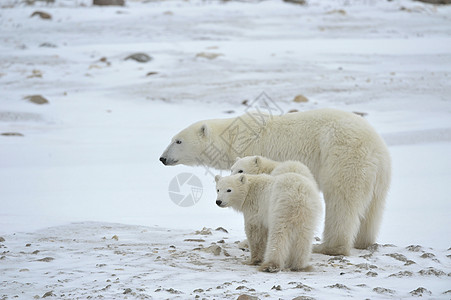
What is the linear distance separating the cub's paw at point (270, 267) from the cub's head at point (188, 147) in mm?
2186

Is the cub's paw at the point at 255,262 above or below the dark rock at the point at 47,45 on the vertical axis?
below

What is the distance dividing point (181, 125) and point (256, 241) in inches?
294

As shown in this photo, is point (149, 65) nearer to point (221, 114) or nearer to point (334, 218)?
point (221, 114)

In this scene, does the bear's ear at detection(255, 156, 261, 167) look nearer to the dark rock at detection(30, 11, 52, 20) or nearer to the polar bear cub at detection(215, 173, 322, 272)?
the polar bear cub at detection(215, 173, 322, 272)

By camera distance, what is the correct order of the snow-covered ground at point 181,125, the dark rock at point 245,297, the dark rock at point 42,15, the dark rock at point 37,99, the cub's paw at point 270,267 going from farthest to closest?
the dark rock at point 42,15 → the dark rock at point 37,99 → the cub's paw at point 270,267 → the snow-covered ground at point 181,125 → the dark rock at point 245,297

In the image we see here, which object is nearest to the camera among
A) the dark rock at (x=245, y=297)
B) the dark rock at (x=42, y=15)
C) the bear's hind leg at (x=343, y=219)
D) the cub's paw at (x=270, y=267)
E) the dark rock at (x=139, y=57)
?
the dark rock at (x=245, y=297)

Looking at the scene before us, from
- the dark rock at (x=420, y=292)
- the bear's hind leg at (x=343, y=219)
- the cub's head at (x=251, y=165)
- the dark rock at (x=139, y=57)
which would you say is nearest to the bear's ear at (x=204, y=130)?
the cub's head at (x=251, y=165)

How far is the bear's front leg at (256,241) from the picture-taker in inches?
191

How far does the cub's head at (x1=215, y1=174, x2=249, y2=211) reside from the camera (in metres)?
4.95

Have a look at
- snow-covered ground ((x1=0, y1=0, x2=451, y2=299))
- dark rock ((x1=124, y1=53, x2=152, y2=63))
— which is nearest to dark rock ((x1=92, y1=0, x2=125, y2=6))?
snow-covered ground ((x1=0, y1=0, x2=451, y2=299))

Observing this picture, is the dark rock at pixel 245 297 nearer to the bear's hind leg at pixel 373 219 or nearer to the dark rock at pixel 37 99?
the bear's hind leg at pixel 373 219

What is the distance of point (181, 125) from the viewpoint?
12.1 m

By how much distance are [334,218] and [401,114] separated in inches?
299

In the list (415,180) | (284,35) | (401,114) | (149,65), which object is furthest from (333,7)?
(415,180)
